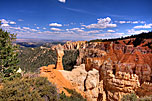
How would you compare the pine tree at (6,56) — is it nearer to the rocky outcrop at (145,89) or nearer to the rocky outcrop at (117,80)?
the rocky outcrop at (117,80)

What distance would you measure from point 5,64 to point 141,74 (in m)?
20.4

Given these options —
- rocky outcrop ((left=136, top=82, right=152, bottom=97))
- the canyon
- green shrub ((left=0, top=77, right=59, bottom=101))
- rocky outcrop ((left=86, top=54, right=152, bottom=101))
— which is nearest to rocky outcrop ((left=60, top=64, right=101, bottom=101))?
the canyon

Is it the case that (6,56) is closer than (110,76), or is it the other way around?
(6,56)

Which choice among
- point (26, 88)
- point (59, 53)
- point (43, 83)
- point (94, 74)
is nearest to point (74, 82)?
point (94, 74)

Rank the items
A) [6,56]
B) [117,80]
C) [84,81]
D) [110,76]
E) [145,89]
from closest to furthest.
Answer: [6,56]
[145,89]
[84,81]
[117,80]
[110,76]

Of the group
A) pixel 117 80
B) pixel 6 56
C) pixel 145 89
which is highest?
pixel 6 56

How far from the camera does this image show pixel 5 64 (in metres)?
11.3

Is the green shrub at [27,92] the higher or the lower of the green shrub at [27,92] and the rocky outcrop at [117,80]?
the higher

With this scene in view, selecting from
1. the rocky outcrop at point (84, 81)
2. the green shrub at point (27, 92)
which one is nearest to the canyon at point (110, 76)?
the rocky outcrop at point (84, 81)

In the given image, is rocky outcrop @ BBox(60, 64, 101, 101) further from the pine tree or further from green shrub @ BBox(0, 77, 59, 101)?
green shrub @ BBox(0, 77, 59, 101)

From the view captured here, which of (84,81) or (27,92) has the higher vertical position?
(27,92)

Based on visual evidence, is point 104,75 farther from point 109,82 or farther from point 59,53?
point 59,53

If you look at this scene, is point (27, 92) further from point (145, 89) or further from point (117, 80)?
point (145, 89)

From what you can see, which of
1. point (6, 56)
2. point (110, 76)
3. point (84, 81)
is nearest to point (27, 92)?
point (6, 56)
